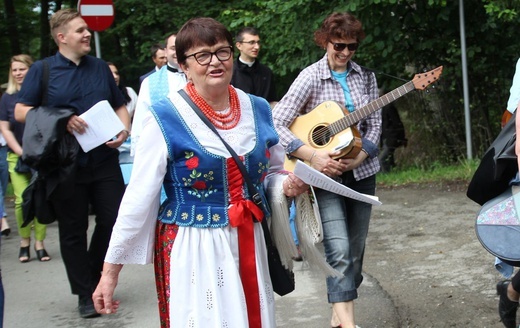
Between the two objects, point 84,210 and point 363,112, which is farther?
point 84,210

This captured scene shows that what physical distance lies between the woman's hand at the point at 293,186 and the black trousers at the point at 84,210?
97.1 inches

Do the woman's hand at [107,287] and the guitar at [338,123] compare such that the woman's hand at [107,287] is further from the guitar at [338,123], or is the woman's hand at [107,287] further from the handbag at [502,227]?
the guitar at [338,123]

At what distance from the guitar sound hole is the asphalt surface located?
755 millimetres

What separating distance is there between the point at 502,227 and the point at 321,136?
1.73 meters

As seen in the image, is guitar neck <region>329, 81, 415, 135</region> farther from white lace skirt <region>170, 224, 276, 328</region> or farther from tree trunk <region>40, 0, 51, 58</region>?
tree trunk <region>40, 0, 51, 58</region>

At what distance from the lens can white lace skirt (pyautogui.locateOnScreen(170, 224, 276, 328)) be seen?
11.3 ft

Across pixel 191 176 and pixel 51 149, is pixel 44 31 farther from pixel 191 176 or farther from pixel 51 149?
pixel 191 176

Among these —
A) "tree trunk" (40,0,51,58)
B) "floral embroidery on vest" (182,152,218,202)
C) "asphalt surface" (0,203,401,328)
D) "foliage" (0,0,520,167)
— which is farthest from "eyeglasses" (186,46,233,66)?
"tree trunk" (40,0,51,58)

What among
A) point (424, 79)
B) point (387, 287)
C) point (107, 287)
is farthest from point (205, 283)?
point (387, 287)

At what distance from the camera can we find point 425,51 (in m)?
12.1

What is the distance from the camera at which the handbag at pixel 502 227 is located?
353 cm

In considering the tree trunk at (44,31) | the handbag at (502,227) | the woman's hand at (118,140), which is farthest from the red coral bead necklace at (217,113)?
the tree trunk at (44,31)

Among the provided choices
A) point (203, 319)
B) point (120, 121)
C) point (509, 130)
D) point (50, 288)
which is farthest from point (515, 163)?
point (50, 288)

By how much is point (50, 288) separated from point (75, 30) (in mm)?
2323
